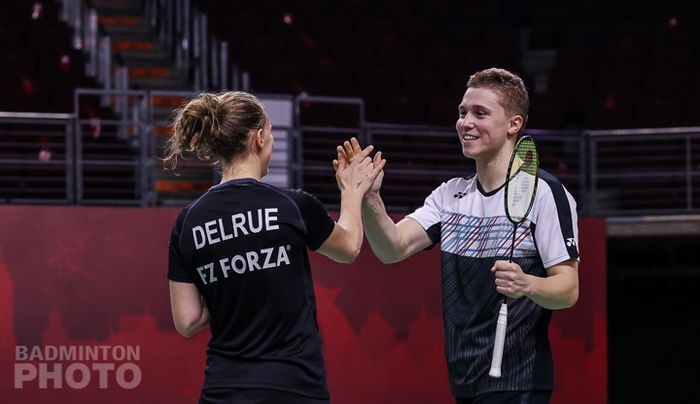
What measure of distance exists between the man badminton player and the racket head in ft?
0.18

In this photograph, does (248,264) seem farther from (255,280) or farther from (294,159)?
(294,159)

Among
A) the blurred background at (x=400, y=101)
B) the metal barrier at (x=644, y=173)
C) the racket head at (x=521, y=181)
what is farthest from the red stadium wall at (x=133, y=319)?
the racket head at (x=521, y=181)

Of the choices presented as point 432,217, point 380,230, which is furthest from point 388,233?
point 432,217

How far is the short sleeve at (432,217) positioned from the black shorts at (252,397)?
0.92 metres

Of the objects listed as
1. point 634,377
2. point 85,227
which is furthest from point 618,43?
point 85,227

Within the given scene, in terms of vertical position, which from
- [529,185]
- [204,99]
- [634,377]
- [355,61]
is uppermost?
[355,61]

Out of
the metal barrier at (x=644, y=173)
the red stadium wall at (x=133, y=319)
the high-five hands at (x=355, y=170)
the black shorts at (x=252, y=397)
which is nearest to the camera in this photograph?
the black shorts at (x=252, y=397)

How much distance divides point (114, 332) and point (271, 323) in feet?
13.5

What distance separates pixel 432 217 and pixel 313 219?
2.48ft

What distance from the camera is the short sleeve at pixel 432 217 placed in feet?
12.1

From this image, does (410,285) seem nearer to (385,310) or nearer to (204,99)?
(385,310)

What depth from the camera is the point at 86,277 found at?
686 cm

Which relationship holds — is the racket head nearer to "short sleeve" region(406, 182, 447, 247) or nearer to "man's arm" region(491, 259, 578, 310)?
"man's arm" region(491, 259, 578, 310)

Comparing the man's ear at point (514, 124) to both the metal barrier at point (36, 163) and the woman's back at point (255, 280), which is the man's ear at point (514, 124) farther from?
the metal barrier at point (36, 163)
